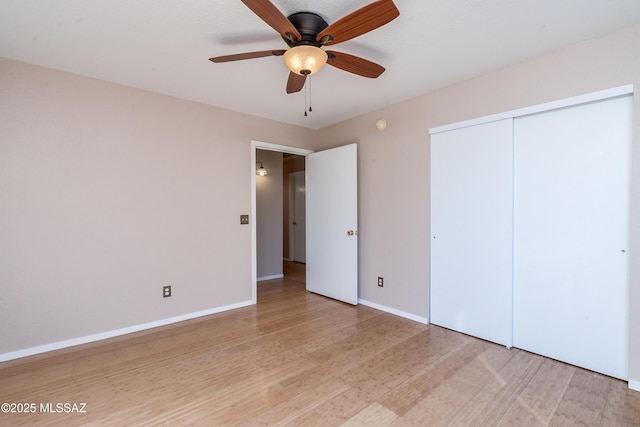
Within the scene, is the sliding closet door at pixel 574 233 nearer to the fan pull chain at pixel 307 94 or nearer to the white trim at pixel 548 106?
the white trim at pixel 548 106

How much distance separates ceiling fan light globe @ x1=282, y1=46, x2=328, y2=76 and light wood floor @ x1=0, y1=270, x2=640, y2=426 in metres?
2.06

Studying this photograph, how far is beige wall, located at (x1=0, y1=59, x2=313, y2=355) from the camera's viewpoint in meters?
2.38

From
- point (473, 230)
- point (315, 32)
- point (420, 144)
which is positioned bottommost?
point (473, 230)

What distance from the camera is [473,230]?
2.73m

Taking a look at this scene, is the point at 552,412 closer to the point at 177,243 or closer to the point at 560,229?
the point at 560,229

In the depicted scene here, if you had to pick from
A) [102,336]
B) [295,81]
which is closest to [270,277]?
[102,336]

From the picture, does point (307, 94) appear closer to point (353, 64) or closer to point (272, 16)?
point (353, 64)

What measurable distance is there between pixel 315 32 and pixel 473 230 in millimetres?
2142

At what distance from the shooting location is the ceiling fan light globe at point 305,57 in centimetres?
173

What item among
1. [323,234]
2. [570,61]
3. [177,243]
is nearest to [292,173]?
[323,234]

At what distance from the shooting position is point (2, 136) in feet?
7.59

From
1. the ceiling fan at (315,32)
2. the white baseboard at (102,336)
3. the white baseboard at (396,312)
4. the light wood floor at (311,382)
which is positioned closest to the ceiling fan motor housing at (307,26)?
the ceiling fan at (315,32)

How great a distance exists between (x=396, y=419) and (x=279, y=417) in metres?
0.66

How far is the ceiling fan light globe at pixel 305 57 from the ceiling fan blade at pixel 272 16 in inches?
2.9
